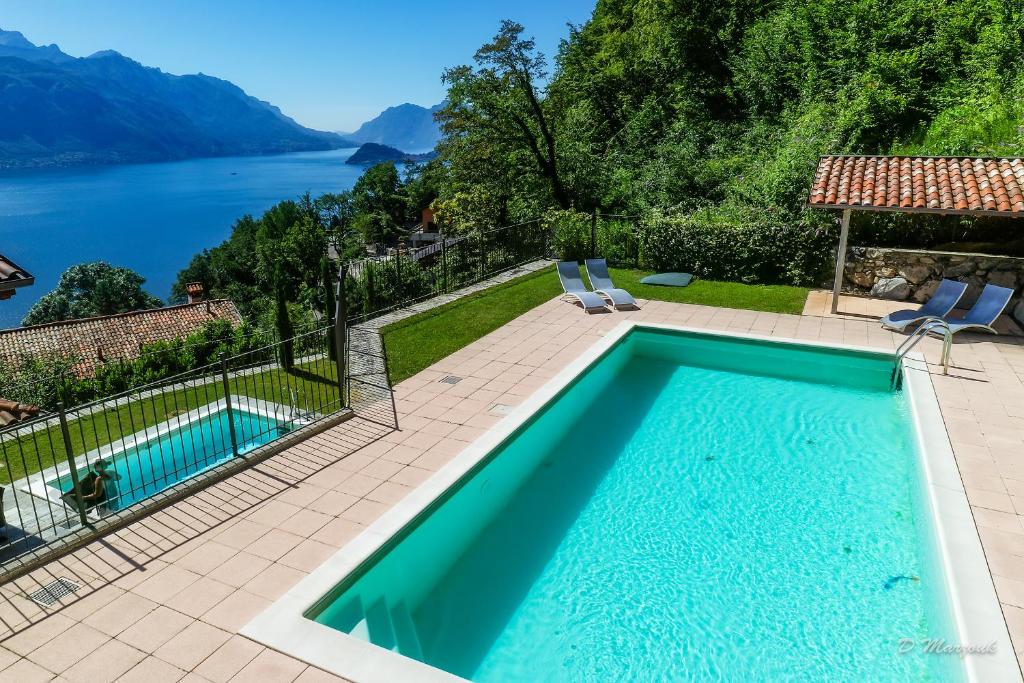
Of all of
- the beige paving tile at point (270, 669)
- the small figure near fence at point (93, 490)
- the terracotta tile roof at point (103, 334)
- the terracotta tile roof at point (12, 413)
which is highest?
the terracotta tile roof at point (12, 413)

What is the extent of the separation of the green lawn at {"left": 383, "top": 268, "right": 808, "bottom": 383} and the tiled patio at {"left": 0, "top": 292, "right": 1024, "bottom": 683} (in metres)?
0.83

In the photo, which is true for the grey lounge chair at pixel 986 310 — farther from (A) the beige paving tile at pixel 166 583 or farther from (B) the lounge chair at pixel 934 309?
(A) the beige paving tile at pixel 166 583

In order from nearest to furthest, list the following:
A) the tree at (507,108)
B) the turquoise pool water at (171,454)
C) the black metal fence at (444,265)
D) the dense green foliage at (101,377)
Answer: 1. the turquoise pool water at (171,454)
2. the black metal fence at (444,265)
3. the dense green foliage at (101,377)
4. the tree at (507,108)

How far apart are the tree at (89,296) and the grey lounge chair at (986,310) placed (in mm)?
68845

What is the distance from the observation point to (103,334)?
31.4 m

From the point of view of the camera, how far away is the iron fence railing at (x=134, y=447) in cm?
527

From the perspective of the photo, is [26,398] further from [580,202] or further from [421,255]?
[580,202]

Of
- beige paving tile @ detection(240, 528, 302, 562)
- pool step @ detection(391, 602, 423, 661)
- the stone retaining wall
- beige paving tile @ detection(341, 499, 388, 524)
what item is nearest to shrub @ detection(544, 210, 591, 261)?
the stone retaining wall

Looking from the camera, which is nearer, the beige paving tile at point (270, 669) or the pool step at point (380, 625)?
the beige paving tile at point (270, 669)

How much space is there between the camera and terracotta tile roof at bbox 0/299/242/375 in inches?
1116

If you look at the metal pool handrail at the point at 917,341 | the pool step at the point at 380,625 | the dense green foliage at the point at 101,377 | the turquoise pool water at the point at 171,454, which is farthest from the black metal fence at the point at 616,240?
the pool step at the point at 380,625

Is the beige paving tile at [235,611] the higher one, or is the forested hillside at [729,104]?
the forested hillside at [729,104]

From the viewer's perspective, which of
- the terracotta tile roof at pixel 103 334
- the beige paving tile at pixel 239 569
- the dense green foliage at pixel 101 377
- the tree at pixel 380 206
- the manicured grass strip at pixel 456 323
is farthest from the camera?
the tree at pixel 380 206

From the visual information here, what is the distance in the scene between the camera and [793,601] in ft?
16.9
